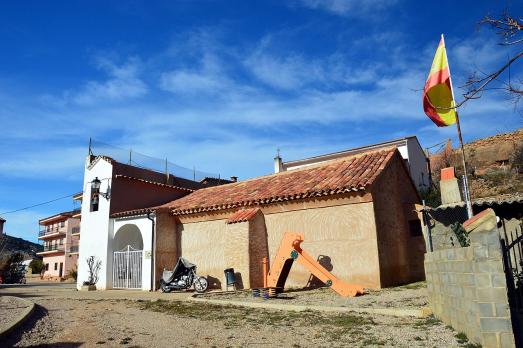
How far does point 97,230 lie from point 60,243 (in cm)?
4064

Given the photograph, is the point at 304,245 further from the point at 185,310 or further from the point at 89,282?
the point at 89,282

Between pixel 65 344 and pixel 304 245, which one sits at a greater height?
pixel 304 245

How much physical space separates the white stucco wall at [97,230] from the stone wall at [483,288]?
18.7 meters

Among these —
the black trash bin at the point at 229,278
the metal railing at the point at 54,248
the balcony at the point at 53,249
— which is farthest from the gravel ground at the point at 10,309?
the metal railing at the point at 54,248

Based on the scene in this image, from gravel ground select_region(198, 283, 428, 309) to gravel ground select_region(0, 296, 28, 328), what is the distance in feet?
18.4

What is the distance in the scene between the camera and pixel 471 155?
37.2m

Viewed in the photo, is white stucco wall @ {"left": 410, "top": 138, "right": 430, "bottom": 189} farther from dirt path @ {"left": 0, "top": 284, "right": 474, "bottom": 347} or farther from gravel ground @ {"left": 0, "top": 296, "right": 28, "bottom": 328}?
gravel ground @ {"left": 0, "top": 296, "right": 28, "bottom": 328}

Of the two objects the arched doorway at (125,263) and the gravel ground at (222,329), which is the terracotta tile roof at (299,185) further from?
the gravel ground at (222,329)

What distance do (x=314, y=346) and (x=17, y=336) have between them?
538 cm

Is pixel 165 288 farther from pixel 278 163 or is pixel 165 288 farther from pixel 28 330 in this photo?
pixel 278 163

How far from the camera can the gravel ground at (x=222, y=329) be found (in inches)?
278

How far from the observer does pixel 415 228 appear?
18.0 m

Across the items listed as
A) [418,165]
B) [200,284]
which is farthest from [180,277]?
[418,165]

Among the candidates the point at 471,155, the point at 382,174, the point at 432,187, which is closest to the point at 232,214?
the point at 382,174
